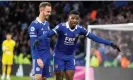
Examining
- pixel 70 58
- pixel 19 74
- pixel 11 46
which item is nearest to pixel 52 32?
pixel 70 58

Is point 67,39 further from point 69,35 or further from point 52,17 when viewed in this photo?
point 52,17

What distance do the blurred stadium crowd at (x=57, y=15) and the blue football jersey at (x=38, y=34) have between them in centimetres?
1269

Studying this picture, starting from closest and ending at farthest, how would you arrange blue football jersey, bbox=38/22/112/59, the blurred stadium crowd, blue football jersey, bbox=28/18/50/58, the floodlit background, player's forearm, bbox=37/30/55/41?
1. player's forearm, bbox=37/30/55/41
2. blue football jersey, bbox=28/18/50/58
3. blue football jersey, bbox=38/22/112/59
4. the floodlit background
5. the blurred stadium crowd

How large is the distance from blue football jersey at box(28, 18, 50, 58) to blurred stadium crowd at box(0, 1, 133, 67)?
12.7 m

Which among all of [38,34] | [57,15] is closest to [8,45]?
[57,15]

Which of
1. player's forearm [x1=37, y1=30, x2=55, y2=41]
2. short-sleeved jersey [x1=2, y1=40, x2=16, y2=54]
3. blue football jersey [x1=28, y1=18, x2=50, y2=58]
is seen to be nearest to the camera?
player's forearm [x1=37, y1=30, x2=55, y2=41]

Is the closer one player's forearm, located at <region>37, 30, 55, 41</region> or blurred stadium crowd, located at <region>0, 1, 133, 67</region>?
player's forearm, located at <region>37, 30, 55, 41</region>

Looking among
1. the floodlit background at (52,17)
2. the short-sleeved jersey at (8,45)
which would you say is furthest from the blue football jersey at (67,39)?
the floodlit background at (52,17)

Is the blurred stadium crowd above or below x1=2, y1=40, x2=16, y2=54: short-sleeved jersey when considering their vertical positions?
above

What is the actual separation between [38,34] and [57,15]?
15.3 m

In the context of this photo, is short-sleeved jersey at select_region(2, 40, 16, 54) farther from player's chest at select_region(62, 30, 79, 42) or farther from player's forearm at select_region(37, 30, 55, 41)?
player's forearm at select_region(37, 30, 55, 41)

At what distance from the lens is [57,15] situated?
24094 mm

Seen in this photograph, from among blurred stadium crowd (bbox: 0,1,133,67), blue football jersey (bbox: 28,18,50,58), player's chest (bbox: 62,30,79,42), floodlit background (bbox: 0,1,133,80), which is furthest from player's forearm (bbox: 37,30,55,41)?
blurred stadium crowd (bbox: 0,1,133,67)

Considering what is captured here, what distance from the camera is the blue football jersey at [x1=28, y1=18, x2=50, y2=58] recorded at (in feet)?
28.8
